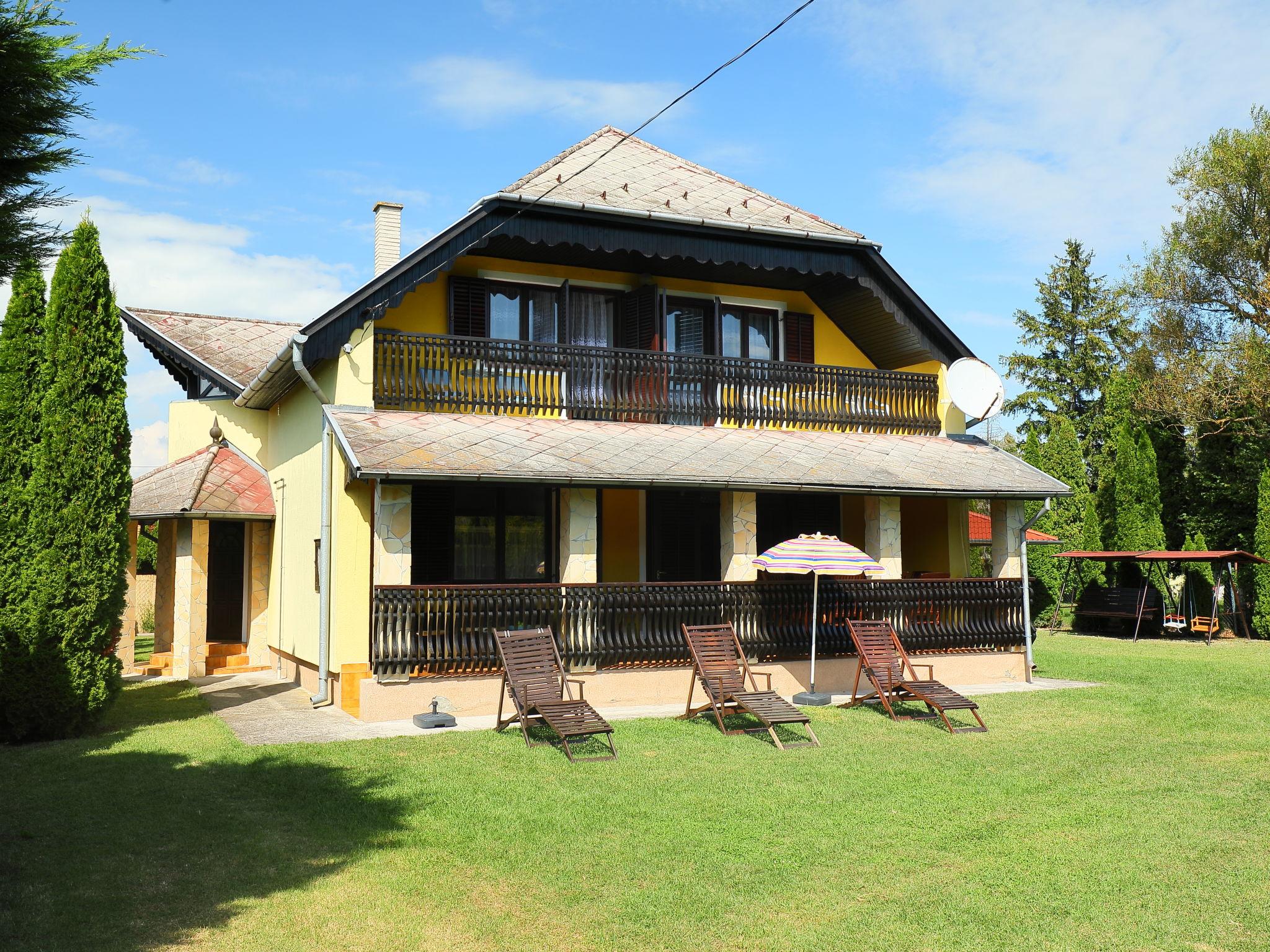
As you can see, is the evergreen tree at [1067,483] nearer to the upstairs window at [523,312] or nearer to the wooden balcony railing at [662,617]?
the wooden balcony railing at [662,617]

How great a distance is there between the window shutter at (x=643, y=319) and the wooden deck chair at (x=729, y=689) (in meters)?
4.39

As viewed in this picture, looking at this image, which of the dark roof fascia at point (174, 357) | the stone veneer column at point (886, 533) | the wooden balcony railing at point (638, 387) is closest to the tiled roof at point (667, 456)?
the wooden balcony railing at point (638, 387)

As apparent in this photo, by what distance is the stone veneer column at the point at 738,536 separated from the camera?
13.7 m

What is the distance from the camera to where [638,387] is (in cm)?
1460

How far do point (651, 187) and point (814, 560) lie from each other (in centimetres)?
625

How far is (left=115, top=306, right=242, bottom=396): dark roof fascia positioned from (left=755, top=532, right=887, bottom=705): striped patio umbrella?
961 cm

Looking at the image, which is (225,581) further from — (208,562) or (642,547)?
(642,547)

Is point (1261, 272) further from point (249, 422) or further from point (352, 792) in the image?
point (352, 792)

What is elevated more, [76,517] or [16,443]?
[16,443]

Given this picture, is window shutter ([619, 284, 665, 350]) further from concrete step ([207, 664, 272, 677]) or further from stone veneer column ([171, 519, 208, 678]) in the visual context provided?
concrete step ([207, 664, 272, 677])

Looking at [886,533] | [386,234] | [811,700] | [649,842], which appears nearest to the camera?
[649,842]

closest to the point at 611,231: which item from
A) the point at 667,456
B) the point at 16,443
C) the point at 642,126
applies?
the point at 667,456

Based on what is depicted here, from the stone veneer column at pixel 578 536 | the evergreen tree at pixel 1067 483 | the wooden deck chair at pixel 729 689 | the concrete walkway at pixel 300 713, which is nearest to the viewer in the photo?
the wooden deck chair at pixel 729 689

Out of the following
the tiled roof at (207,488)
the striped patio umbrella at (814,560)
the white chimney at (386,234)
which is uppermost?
the white chimney at (386,234)
